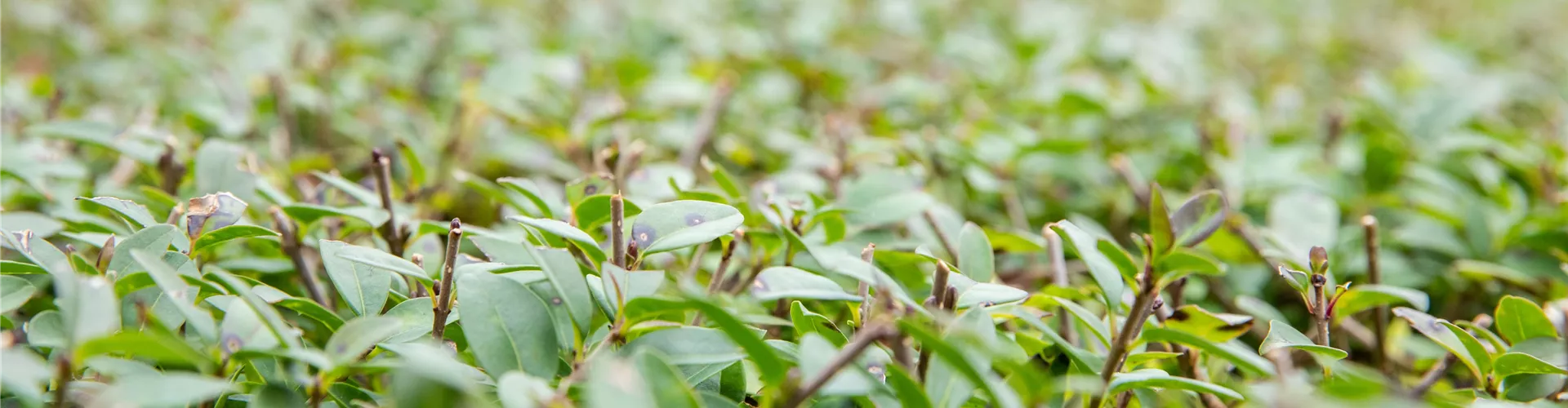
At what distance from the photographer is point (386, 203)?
32.4 inches

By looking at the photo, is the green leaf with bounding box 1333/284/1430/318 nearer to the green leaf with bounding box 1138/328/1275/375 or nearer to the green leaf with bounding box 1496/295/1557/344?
the green leaf with bounding box 1496/295/1557/344

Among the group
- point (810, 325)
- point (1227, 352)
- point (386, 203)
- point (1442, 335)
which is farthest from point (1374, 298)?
point (386, 203)

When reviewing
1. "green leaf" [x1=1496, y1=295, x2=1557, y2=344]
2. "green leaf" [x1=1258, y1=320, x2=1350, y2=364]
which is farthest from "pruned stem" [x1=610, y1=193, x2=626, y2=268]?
"green leaf" [x1=1496, y1=295, x2=1557, y2=344]

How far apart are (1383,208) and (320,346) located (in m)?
1.34

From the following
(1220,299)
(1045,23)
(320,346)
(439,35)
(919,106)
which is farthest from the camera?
(1045,23)

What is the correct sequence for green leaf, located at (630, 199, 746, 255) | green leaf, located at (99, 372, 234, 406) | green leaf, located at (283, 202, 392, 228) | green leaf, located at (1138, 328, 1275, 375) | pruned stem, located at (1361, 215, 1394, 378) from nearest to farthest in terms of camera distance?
A: green leaf, located at (99, 372, 234, 406), green leaf, located at (1138, 328, 1275, 375), green leaf, located at (630, 199, 746, 255), green leaf, located at (283, 202, 392, 228), pruned stem, located at (1361, 215, 1394, 378)

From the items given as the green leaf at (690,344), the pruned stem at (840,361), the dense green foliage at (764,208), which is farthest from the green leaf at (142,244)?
the pruned stem at (840,361)

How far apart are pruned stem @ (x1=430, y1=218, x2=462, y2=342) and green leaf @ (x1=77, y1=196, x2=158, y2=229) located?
0.78 ft

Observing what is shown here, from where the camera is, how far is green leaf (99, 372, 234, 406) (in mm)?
434

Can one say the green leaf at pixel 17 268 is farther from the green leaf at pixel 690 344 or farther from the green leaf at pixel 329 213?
the green leaf at pixel 690 344

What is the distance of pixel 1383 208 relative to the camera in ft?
4.50

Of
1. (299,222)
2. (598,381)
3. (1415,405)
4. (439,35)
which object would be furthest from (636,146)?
(439,35)

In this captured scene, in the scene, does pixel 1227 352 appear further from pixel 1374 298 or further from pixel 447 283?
pixel 447 283

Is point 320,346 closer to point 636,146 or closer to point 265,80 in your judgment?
point 636,146
